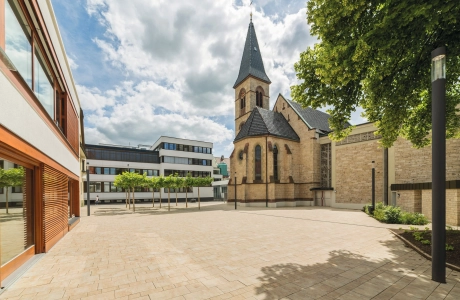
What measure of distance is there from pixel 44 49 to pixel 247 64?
35.6 m

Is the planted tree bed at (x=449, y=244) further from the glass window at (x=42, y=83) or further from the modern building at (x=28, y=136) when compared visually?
the glass window at (x=42, y=83)

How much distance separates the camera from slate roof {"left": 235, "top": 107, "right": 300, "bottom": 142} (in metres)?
29.6

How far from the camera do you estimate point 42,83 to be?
7.47 metres

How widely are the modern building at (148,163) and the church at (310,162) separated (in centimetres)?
1461

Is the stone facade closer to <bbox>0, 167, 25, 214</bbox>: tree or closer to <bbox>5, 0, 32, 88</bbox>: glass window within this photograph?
<bbox>5, 0, 32, 88</bbox>: glass window

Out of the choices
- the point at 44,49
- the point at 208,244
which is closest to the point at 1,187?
the point at 44,49

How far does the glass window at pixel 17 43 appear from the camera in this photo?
15.6ft

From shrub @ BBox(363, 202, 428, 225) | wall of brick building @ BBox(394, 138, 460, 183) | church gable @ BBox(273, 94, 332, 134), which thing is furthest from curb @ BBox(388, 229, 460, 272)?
church gable @ BBox(273, 94, 332, 134)

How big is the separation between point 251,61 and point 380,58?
35477 mm

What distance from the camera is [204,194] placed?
47312 millimetres

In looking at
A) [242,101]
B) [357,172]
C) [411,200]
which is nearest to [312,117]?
[242,101]

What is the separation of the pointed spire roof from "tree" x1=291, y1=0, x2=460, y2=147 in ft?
101

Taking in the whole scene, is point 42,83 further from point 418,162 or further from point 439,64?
point 418,162

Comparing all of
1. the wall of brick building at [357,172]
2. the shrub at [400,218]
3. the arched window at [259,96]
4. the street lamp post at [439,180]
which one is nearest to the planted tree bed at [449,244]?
the street lamp post at [439,180]
